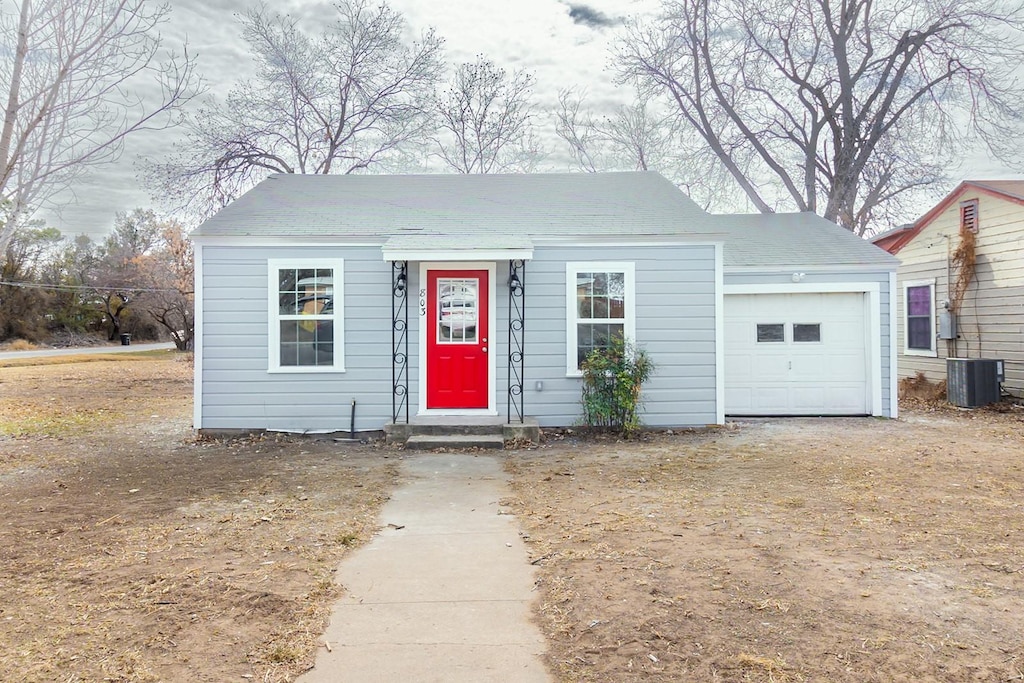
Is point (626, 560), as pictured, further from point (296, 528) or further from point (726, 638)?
point (296, 528)

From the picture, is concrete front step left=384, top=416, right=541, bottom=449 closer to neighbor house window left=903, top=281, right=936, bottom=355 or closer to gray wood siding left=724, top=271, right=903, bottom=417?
gray wood siding left=724, top=271, right=903, bottom=417

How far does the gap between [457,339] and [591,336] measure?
1904 mm

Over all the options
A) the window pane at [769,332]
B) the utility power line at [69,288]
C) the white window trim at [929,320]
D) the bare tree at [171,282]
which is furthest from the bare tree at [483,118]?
the utility power line at [69,288]

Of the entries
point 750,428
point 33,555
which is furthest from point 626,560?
point 750,428

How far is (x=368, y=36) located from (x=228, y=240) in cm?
1381

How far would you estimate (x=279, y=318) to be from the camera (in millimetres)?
9070

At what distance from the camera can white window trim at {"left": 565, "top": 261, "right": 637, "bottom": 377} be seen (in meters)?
9.23

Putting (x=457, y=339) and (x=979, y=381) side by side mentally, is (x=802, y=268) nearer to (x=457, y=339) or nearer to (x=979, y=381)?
(x=979, y=381)

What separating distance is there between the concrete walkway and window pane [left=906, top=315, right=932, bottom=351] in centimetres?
1233

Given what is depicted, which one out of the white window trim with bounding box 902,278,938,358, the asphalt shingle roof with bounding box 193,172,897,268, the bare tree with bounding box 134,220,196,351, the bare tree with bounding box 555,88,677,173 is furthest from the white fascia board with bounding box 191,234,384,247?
the bare tree with bounding box 134,220,196,351

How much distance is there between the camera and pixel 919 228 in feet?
46.7

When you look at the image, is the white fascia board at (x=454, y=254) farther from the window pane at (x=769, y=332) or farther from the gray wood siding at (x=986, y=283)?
the gray wood siding at (x=986, y=283)

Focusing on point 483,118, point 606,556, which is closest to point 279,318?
point 606,556

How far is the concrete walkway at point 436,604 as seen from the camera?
2801mm
